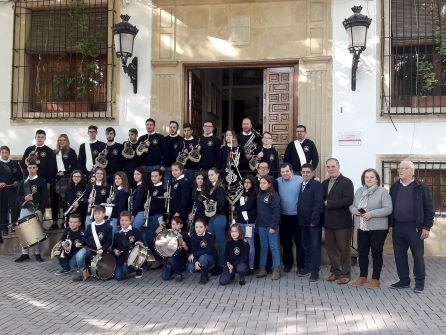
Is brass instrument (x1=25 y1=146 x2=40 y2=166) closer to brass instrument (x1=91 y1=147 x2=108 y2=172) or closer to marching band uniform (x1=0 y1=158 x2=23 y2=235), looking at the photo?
marching band uniform (x1=0 y1=158 x2=23 y2=235)

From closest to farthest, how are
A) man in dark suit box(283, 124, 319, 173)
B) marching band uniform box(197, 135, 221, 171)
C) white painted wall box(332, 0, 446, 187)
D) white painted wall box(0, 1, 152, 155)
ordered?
man in dark suit box(283, 124, 319, 173)
marching band uniform box(197, 135, 221, 171)
white painted wall box(332, 0, 446, 187)
white painted wall box(0, 1, 152, 155)

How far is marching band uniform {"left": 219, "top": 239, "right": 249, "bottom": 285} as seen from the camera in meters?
7.12

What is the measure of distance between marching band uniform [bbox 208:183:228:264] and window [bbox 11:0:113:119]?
3.91 m

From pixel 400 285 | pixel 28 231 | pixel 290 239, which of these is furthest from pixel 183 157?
pixel 400 285

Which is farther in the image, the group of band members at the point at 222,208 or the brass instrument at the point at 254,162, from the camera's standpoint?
the brass instrument at the point at 254,162

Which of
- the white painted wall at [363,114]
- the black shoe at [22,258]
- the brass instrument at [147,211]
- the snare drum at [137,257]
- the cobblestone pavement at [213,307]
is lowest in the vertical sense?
the cobblestone pavement at [213,307]

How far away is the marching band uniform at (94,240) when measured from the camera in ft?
24.8

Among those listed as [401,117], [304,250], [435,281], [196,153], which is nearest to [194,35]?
[196,153]

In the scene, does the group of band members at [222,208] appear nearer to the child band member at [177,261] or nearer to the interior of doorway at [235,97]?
the child band member at [177,261]

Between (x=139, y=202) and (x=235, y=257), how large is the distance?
209 centimetres

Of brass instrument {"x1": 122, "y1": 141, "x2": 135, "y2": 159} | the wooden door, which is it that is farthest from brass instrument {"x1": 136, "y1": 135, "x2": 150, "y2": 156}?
the wooden door

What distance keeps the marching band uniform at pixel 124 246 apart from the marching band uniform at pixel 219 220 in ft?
3.89

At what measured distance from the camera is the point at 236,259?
7207 millimetres

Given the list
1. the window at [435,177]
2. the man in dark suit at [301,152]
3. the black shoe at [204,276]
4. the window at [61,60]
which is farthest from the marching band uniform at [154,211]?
the window at [435,177]
